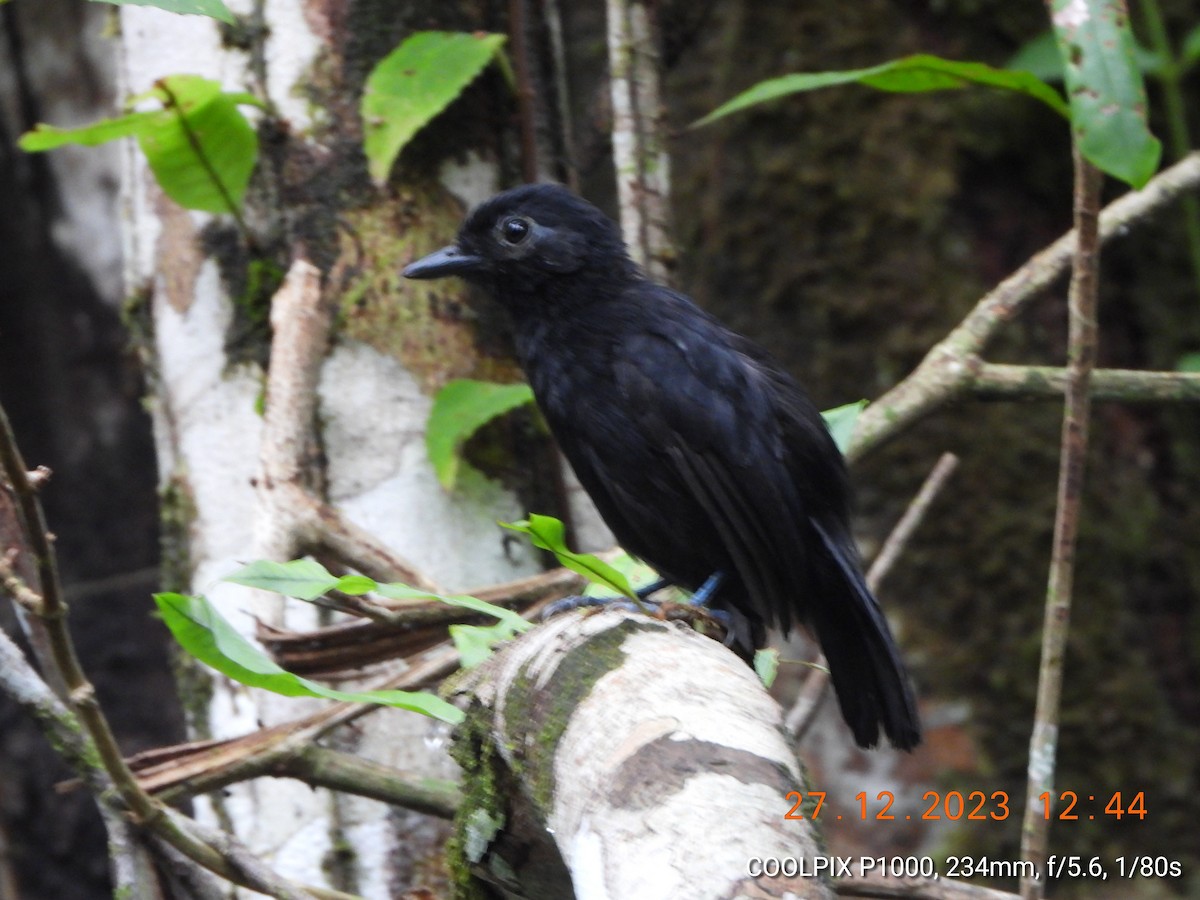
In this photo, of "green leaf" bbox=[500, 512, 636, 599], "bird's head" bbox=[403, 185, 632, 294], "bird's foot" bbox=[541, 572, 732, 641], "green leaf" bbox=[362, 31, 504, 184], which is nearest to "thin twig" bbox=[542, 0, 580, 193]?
"bird's head" bbox=[403, 185, 632, 294]

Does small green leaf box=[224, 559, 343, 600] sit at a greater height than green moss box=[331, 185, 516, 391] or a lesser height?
lesser

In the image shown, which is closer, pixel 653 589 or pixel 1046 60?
pixel 653 589

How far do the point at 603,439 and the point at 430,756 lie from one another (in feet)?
2.39

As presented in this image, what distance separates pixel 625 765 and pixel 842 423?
58.4 inches

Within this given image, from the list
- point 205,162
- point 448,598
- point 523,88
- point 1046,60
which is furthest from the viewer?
point 1046,60

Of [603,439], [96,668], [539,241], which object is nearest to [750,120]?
[539,241]

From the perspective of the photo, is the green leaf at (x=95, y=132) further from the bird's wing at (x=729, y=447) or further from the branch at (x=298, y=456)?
the bird's wing at (x=729, y=447)

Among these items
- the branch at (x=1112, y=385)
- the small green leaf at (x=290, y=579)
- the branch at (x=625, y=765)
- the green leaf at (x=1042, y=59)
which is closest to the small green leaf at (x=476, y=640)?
the branch at (x=625, y=765)

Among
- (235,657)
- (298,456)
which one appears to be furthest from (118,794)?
(298,456)

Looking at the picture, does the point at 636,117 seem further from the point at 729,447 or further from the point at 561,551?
the point at 561,551

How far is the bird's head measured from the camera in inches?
110

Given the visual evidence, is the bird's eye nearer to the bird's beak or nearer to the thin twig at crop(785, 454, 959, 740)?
the bird's beak

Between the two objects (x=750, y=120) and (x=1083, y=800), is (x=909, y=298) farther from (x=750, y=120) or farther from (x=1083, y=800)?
(x=1083, y=800)

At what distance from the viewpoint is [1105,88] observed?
5.53 ft
